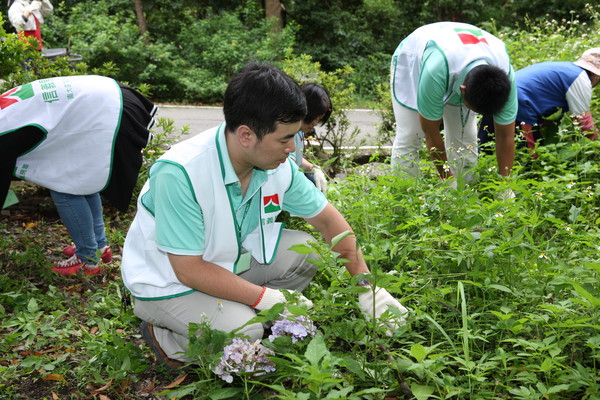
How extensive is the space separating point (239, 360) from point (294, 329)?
0.22 m

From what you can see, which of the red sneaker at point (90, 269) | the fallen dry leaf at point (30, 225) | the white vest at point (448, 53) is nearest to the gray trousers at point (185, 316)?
the red sneaker at point (90, 269)

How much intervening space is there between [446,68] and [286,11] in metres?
11.9

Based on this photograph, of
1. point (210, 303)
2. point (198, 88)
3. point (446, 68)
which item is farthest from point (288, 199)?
point (198, 88)

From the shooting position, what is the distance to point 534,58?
6.01 m

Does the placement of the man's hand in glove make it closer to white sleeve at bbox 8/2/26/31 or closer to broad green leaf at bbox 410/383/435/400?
broad green leaf at bbox 410/383/435/400

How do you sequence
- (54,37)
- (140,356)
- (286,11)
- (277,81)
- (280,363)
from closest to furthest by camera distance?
(280,363) < (277,81) < (140,356) < (54,37) < (286,11)

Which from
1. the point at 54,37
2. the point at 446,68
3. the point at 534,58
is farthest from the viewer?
the point at 54,37

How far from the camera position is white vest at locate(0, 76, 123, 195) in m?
3.00

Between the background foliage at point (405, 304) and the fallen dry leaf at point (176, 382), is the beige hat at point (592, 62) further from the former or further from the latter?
the fallen dry leaf at point (176, 382)

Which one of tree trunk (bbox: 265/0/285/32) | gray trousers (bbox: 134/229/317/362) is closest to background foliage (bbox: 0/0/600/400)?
gray trousers (bbox: 134/229/317/362)

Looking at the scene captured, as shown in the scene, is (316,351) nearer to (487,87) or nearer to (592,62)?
(487,87)

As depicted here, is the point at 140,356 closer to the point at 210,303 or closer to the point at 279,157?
the point at 210,303

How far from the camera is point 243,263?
7.86 feet

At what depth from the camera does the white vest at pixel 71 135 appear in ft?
9.85
